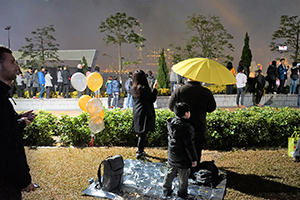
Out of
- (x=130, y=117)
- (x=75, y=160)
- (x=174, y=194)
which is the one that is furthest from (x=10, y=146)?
(x=130, y=117)

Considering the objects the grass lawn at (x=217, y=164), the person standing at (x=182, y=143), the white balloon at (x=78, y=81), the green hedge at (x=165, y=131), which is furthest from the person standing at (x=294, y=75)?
the person standing at (x=182, y=143)

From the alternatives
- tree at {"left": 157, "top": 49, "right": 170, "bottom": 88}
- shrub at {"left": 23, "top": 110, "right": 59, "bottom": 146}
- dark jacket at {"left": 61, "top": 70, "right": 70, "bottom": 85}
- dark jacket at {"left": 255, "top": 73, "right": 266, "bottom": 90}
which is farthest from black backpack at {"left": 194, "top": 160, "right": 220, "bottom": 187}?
tree at {"left": 157, "top": 49, "right": 170, "bottom": 88}

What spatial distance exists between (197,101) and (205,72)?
499 millimetres

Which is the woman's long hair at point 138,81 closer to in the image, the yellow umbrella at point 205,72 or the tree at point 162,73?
the yellow umbrella at point 205,72

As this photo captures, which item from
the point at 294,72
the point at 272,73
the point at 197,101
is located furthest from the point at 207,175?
the point at 272,73

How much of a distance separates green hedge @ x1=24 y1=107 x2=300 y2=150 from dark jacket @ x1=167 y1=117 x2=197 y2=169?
2.68 meters

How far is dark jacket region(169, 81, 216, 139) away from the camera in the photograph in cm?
402

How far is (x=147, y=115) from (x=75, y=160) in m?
1.87

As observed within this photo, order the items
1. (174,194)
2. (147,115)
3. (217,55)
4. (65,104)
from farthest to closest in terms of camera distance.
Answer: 1. (217,55)
2. (65,104)
3. (147,115)
4. (174,194)

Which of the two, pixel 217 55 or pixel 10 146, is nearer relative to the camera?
pixel 10 146

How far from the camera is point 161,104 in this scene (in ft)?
47.6

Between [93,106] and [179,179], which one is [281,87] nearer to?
[93,106]

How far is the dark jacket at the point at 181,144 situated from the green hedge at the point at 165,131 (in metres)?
2.68

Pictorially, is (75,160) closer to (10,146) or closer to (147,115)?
(147,115)
